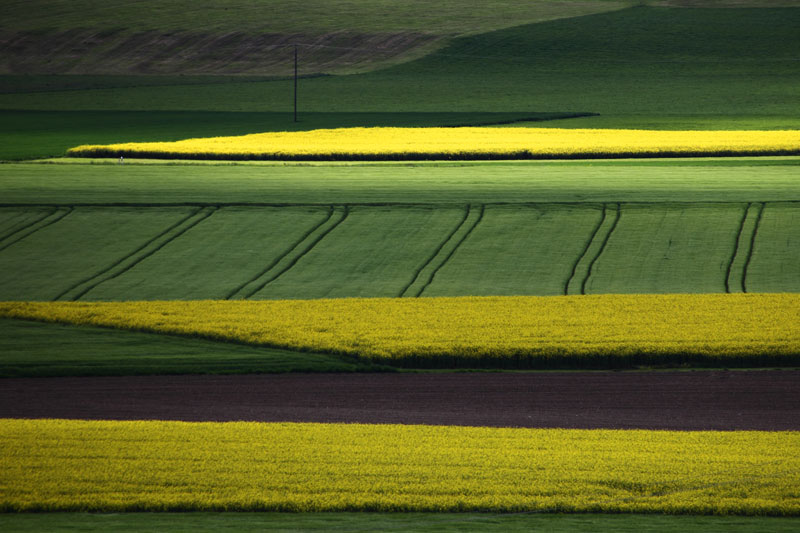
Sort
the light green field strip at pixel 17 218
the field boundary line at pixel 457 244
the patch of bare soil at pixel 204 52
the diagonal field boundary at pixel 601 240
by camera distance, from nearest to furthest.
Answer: the field boundary line at pixel 457 244 < the diagonal field boundary at pixel 601 240 < the light green field strip at pixel 17 218 < the patch of bare soil at pixel 204 52

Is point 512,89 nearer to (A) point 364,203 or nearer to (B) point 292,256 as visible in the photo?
(A) point 364,203

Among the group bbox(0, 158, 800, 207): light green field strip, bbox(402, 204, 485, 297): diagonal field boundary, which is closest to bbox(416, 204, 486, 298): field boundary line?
bbox(402, 204, 485, 297): diagonal field boundary

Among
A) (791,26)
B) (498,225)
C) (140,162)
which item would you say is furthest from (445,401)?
(791,26)

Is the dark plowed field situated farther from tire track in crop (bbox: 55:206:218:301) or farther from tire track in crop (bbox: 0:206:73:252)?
tire track in crop (bbox: 0:206:73:252)

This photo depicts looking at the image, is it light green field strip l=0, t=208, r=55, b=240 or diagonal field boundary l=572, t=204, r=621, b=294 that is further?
light green field strip l=0, t=208, r=55, b=240

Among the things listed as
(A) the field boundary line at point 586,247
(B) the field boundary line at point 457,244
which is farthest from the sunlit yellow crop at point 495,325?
(B) the field boundary line at point 457,244

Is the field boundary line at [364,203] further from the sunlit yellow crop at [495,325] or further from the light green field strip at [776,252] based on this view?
the sunlit yellow crop at [495,325]

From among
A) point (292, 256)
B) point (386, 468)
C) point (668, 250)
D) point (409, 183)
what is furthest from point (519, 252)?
point (386, 468)
